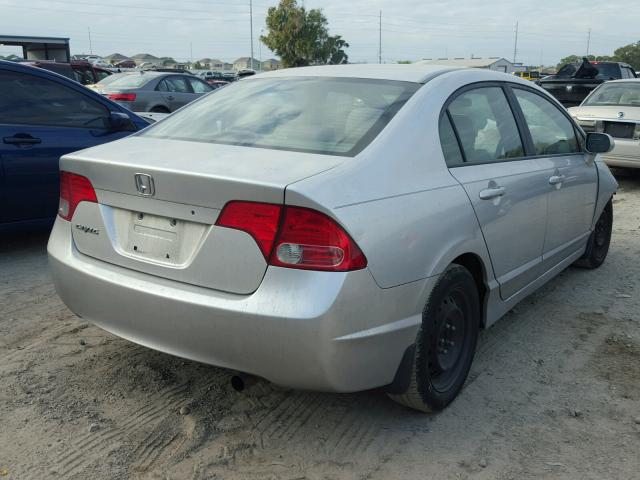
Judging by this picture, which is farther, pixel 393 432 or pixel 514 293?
pixel 514 293

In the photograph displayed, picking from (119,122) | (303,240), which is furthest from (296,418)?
(119,122)

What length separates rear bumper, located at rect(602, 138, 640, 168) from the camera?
871 centimetres

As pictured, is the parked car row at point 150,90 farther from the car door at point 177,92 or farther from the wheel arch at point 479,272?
the wheel arch at point 479,272

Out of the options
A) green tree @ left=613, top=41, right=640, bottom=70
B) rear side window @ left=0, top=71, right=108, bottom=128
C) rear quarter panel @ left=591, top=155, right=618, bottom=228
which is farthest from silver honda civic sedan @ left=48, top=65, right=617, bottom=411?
green tree @ left=613, top=41, right=640, bottom=70

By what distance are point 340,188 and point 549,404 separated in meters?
1.60

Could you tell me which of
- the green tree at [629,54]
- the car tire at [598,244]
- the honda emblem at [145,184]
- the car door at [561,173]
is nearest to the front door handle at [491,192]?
the car door at [561,173]

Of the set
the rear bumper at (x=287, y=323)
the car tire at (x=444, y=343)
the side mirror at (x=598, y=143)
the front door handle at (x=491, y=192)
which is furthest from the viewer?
A: the side mirror at (x=598, y=143)

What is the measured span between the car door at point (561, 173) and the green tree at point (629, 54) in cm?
9138

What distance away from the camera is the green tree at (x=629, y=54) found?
3432 inches

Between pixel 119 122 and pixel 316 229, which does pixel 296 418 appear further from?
pixel 119 122

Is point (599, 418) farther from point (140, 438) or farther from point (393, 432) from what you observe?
point (140, 438)

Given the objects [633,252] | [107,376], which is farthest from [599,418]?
[633,252]

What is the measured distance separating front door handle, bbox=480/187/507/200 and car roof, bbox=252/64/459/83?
627 mm

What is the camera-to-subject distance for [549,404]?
3121mm
